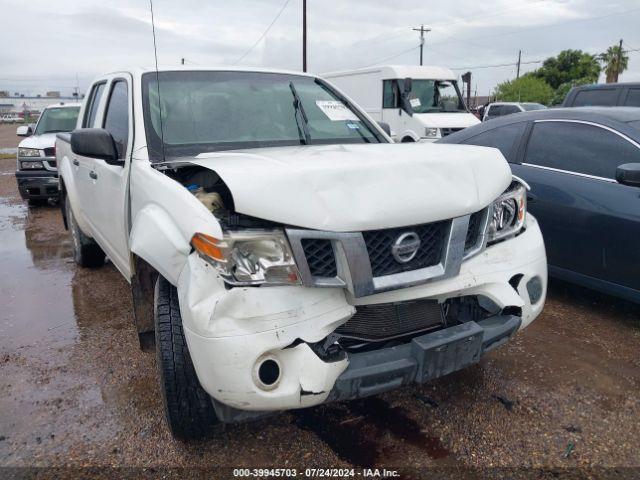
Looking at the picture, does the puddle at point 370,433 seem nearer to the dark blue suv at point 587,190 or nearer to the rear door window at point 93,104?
the dark blue suv at point 587,190

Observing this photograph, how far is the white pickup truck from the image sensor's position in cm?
201

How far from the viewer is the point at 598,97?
7.80m

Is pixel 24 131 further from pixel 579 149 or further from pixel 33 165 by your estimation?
pixel 579 149

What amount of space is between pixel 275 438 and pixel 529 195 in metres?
2.75

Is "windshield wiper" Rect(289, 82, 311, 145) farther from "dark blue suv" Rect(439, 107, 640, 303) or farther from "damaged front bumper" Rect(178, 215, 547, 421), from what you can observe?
"dark blue suv" Rect(439, 107, 640, 303)

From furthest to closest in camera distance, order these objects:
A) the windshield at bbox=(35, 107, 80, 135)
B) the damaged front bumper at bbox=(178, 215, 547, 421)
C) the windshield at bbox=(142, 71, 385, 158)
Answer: the windshield at bbox=(35, 107, 80, 135) < the windshield at bbox=(142, 71, 385, 158) < the damaged front bumper at bbox=(178, 215, 547, 421)

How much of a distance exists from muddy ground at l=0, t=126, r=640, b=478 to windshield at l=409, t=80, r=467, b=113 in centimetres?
1073

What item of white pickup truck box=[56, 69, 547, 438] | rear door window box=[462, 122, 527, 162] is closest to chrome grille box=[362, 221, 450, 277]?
white pickup truck box=[56, 69, 547, 438]

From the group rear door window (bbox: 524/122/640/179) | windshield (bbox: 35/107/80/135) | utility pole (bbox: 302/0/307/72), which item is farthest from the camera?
utility pole (bbox: 302/0/307/72)

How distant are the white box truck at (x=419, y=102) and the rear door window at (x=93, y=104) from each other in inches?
378

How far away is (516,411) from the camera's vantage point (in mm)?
2779

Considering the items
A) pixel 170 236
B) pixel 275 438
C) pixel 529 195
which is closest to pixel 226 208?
pixel 170 236

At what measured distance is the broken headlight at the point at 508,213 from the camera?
2.66 meters

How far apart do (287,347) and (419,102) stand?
42.4ft
